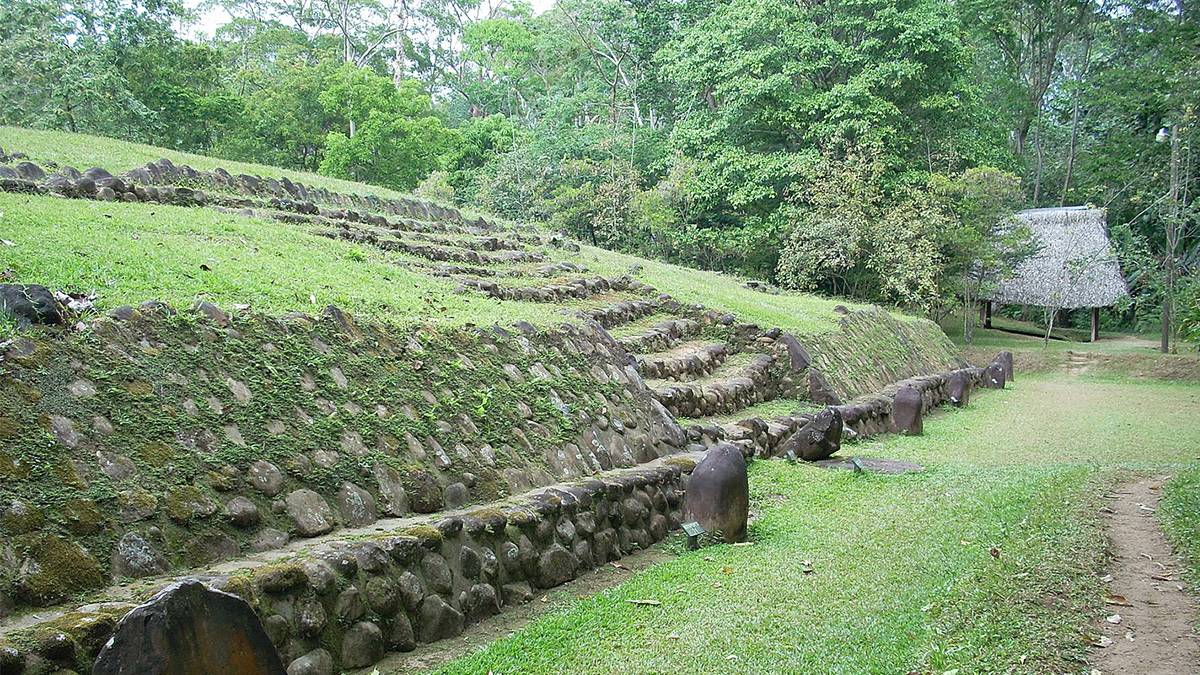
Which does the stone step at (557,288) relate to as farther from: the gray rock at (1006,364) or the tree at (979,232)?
the tree at (979,232)

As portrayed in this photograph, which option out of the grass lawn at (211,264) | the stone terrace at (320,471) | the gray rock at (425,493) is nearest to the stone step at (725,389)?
the stone terrace at (320,471)

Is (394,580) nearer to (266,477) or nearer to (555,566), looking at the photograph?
(266,477)

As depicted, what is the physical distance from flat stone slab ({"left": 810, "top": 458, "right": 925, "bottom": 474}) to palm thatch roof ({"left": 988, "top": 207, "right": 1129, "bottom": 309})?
20950mm

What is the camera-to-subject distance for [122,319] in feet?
15.6

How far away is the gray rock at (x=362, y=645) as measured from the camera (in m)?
4.28

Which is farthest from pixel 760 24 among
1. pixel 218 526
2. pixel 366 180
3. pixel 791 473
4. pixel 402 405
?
pixel 218 526

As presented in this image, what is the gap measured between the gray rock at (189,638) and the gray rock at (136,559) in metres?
0.66

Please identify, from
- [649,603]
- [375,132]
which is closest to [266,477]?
[649,603]

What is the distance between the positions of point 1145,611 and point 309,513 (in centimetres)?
478

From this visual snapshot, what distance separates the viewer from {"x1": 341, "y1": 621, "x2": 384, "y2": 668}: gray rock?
4.28 metres

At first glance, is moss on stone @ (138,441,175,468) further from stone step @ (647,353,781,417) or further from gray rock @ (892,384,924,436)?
gray rock @ (892,384,924,436)

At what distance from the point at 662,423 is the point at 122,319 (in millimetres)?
5098

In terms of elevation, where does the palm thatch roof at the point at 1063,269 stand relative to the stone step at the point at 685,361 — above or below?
above

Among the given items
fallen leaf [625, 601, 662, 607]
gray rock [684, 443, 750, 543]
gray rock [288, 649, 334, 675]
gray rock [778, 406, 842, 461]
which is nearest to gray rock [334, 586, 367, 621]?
gray rock [288, 649, 334, 675]
